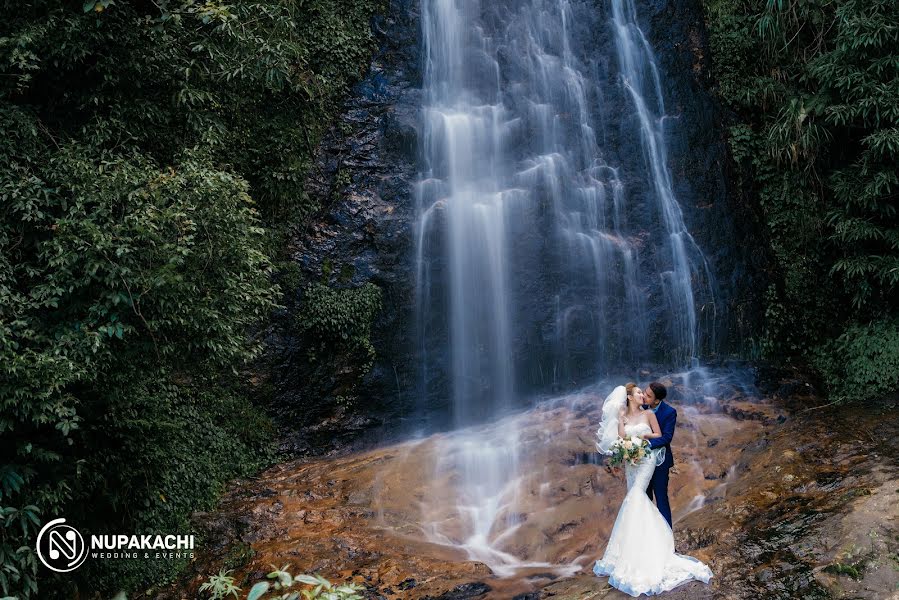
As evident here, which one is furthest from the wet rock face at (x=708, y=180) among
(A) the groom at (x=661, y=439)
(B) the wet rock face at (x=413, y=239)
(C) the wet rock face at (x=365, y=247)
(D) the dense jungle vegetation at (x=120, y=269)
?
(D) the dense jungle vegetation at (x=120, y=269)

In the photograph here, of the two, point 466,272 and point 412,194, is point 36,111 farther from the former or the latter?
point 466,272

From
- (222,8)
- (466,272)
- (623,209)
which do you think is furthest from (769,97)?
(222,8)

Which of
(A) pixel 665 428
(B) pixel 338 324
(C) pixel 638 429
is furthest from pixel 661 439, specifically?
(B) pixel 338 324

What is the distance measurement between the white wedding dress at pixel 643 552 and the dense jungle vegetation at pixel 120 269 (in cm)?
482

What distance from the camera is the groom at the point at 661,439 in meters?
6.32

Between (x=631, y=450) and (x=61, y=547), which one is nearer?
(x=631, y=450)

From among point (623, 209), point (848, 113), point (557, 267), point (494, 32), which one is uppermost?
point (494, 32)

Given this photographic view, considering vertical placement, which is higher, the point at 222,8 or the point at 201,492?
the point at 222,8

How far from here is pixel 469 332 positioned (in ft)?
37.1

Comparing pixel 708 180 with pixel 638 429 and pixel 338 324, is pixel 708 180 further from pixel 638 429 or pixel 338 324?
pixel 638 429

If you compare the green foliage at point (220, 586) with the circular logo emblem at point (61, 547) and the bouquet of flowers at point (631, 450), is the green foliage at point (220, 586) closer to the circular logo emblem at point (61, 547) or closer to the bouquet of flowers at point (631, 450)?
the circular logo emblem at point (61, 547)

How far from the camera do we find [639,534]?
6137mm

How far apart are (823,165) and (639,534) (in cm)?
840

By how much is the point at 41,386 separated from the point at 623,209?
9.63 meters
